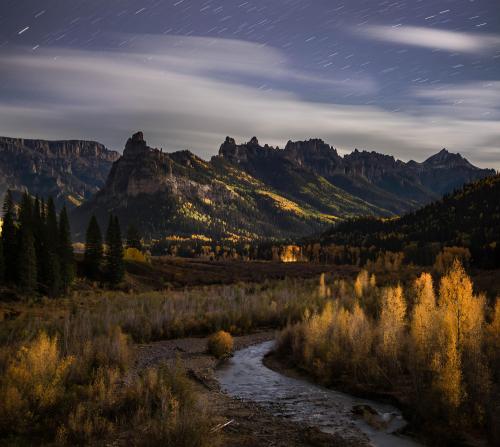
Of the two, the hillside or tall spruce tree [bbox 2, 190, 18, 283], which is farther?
the hillside

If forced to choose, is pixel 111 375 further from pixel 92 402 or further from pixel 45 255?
pixel 45 255

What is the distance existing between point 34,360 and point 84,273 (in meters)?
72.6

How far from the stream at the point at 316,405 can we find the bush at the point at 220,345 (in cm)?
342

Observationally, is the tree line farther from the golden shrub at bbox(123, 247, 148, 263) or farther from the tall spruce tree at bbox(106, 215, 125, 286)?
the golden shrub at bbox(123, 247, 148, 263)

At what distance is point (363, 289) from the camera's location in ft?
222

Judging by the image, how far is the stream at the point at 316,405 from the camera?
19.3 m

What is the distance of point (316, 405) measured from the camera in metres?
23.3

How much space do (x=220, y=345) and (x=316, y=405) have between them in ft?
45.8

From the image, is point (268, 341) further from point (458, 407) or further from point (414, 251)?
point (414, 251)

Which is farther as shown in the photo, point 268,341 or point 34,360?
point 268,341

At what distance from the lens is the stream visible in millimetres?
19281

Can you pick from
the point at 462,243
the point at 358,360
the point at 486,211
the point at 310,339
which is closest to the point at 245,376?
the point at 310,339

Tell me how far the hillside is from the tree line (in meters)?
80.0

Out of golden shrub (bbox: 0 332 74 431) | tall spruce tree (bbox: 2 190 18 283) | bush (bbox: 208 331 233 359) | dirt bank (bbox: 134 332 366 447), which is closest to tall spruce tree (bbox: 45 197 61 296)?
tall spruce tree (bbox: 2 190 18 283)
